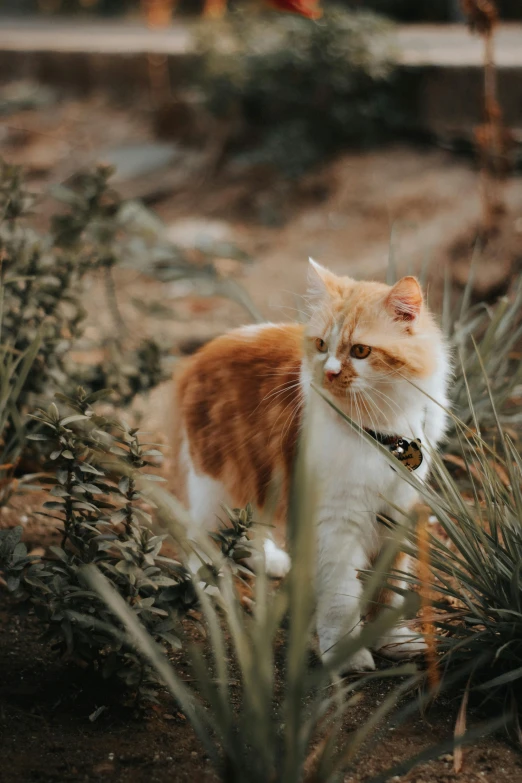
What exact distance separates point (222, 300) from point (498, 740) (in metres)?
3.70

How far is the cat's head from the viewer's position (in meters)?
2.05

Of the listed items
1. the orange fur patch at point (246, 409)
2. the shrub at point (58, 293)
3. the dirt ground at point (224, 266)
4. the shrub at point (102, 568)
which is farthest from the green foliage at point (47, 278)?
the shrub at point (102, 568)

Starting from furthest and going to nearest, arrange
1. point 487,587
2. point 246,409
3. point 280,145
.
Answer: point 280,145 < point 246,409 < point 487,587

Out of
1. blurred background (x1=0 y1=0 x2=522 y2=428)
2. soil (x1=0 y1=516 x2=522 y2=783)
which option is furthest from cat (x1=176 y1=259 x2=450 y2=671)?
blurred background (x1=0 y1=0 x2=522 y2=428)

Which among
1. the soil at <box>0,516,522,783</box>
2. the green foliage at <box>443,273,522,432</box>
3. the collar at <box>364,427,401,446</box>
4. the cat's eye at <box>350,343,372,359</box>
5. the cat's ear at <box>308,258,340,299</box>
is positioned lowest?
the soil at <box>0,516,522,783</box>

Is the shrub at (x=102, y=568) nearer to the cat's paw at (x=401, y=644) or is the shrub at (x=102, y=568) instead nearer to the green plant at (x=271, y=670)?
the green plant at (x=271, y=670)

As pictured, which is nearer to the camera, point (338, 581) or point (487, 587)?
point (487, 587)

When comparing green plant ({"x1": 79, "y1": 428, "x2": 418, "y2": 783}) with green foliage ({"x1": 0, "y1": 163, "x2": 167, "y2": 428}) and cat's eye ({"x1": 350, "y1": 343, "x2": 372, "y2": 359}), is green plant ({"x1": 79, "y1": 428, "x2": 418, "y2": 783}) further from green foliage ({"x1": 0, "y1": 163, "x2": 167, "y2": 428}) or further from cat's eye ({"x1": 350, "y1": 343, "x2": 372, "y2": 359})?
green foliage ({"x1": 0, "y1": 163, "x2": 167, "y2": 428})

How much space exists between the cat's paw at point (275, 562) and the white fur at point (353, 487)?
480mm

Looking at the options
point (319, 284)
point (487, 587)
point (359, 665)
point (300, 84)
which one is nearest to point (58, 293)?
point (319, 284)

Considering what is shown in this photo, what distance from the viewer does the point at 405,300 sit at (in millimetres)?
2039

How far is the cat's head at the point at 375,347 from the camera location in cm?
205

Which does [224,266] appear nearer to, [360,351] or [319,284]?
[319,284]

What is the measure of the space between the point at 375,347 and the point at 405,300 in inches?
5.2
